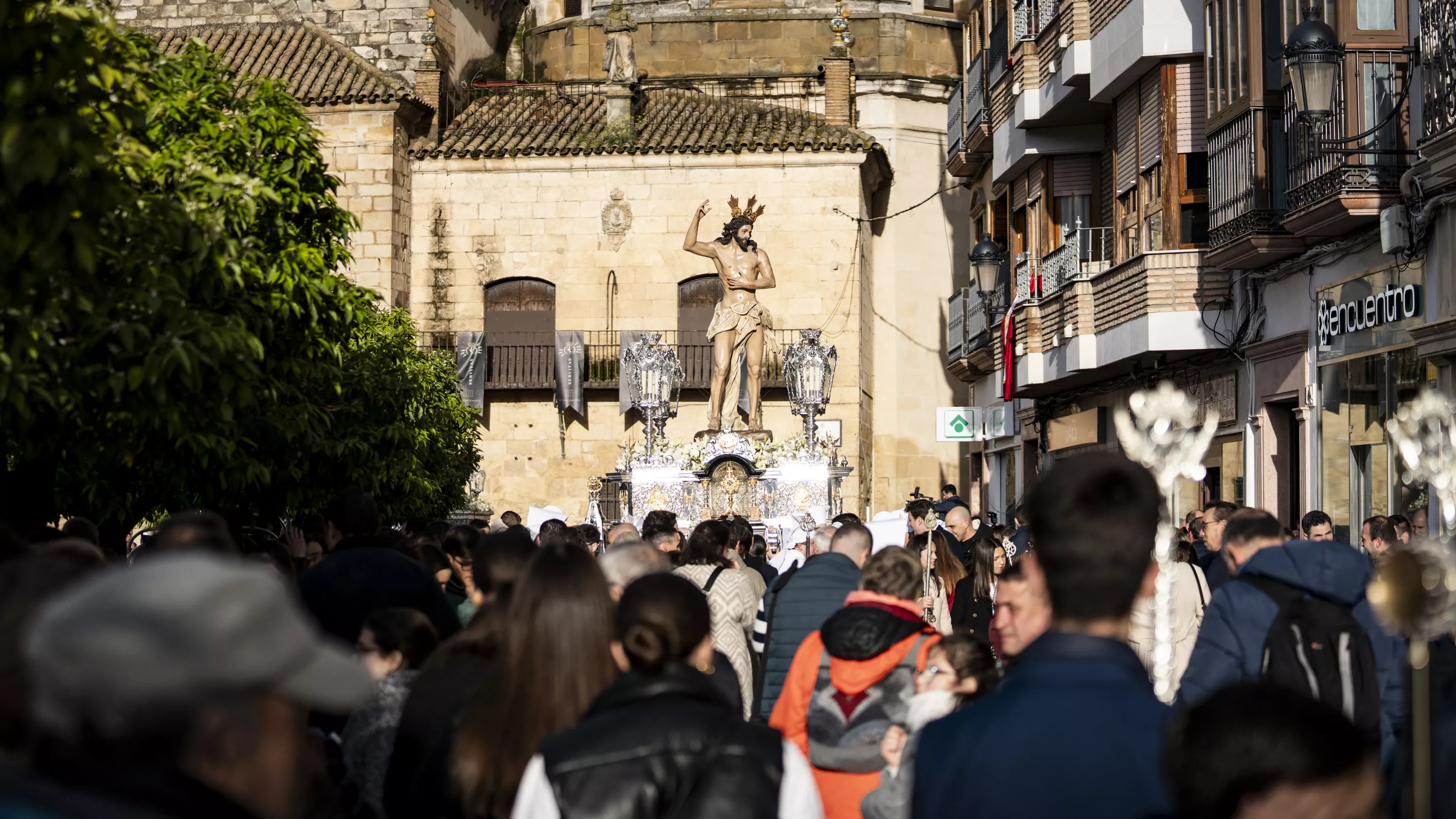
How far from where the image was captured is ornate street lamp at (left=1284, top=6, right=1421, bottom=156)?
13.7 meters

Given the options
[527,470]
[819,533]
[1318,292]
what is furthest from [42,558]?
[527,470]

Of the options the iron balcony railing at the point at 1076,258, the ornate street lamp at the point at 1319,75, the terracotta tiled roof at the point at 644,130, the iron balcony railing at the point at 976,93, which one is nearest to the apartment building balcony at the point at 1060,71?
the iron balcony railing at the point at 1076,258

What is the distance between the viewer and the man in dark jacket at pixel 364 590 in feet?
22.1

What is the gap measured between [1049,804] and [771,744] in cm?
106

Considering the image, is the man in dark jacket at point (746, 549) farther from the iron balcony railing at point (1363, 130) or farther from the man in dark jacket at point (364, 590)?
the iron balcony railing at point (1363, 130)

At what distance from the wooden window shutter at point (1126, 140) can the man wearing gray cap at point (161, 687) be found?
66.0ft

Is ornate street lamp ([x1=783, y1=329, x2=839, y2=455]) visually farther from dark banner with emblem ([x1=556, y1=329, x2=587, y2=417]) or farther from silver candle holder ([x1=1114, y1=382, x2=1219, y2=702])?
silver candle holder ([x1=1114, y1=382, x2=1219, y2=702])

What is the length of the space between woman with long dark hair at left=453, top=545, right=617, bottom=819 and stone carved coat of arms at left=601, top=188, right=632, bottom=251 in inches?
1200

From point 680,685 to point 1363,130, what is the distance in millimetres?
12332

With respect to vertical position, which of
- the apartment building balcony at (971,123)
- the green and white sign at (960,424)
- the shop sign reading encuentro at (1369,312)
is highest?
the apartment building balcony at (971,123)

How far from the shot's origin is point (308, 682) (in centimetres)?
228

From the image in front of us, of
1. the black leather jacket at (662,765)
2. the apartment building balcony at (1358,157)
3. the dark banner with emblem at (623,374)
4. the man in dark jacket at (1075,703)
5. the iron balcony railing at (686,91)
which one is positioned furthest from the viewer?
the iron balcony railing at (686,91)

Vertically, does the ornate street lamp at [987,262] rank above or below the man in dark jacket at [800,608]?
above

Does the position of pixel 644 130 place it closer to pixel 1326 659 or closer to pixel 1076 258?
pixel 1076 258
